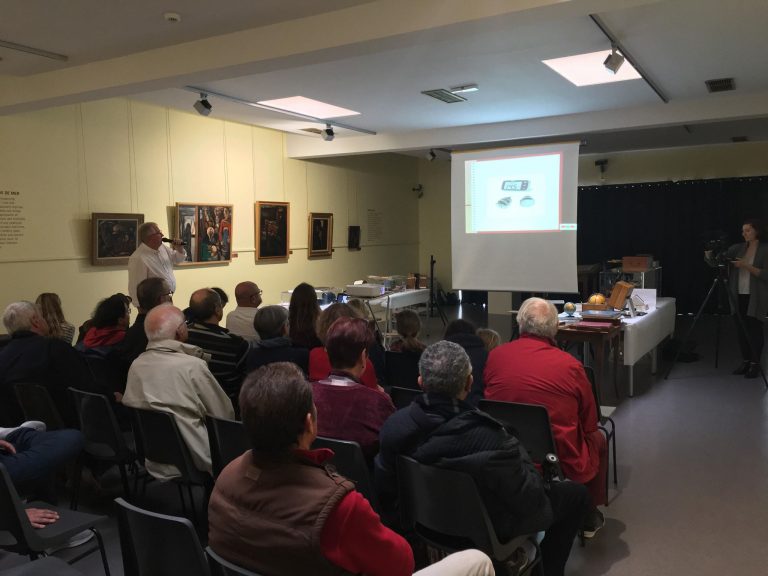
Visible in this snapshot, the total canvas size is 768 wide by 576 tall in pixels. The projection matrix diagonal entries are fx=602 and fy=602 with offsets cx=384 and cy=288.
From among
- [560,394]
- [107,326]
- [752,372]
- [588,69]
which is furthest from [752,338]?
[107,326]

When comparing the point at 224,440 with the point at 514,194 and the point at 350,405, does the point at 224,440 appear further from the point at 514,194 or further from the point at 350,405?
the point at 514,194

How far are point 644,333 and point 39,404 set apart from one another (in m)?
4.91

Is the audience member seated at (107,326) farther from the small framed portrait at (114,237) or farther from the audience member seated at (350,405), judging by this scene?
the small framed portrait at (114,237)

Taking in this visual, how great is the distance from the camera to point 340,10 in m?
3.54

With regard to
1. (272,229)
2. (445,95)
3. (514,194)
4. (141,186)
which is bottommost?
(272,229)

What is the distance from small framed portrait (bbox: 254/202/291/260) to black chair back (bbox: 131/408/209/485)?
5705mm

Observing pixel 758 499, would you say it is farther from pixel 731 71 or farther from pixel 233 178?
pixel 233 178

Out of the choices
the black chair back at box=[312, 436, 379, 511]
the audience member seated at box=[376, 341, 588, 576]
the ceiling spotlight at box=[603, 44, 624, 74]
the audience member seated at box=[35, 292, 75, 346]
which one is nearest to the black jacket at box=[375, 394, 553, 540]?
the audience member seated at box=[376, 341, 588, 576]

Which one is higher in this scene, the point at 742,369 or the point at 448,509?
the point at 448,509

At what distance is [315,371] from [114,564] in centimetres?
126

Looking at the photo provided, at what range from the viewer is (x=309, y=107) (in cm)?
666

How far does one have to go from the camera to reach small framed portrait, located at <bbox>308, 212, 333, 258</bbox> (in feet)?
30.8

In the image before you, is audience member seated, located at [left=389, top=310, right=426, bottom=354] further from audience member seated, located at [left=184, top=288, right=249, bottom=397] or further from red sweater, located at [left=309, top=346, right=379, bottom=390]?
audience member seated, located at [left=184, top=288, right=249, bottom=397]

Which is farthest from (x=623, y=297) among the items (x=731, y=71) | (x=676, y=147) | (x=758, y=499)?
(x=676, y=147)
